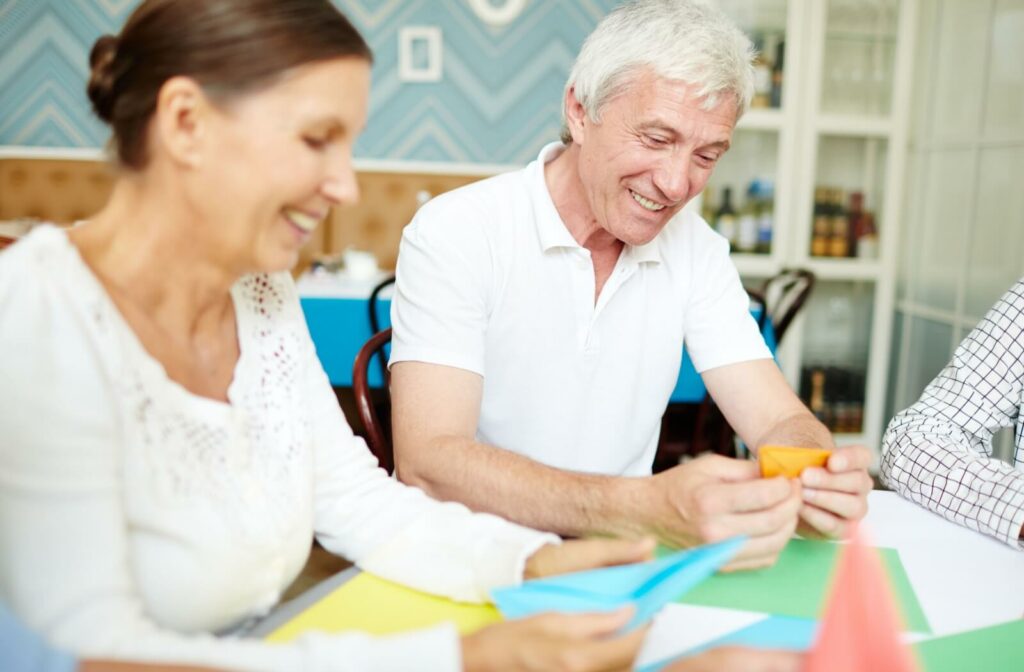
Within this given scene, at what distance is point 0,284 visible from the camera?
2.21ft

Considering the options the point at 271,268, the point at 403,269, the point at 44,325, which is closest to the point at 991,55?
the point at 403,269

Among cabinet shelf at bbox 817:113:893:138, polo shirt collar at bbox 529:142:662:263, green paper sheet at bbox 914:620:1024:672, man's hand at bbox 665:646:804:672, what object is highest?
cabinet shelf at bbox 817:113:893:138

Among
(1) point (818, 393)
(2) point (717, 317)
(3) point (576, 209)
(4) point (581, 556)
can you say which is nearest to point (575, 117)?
(3) point (576, 209)

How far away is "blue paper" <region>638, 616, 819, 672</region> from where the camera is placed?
806 millimetres

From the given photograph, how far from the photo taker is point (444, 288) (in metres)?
1.37

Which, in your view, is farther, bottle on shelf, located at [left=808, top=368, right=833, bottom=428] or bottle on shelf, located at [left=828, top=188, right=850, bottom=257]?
bottle on shelf, located at [left=808, top=368, right=833, bottom=428]

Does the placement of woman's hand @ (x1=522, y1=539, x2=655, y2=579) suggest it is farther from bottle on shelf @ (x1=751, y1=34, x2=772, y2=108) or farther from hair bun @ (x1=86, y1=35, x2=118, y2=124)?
bottle on shelf @ (x1=751, y1=34, x2=772, y2=108)

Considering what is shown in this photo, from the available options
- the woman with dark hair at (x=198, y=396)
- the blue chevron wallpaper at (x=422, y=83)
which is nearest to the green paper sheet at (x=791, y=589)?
the woman with dark hair at (x=198, y=396)

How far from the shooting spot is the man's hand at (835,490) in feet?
3.34

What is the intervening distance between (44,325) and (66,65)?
169 inches

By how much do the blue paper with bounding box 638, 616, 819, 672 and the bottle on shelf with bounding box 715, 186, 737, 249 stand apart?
325 centimetres

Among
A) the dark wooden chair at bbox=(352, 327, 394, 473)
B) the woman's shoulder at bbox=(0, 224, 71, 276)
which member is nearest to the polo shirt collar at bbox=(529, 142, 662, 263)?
the dark wooden chair at bbox=(352, 327, 394, 473)

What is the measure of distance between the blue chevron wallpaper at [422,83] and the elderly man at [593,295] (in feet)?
9.81

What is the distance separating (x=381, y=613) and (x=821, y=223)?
3559mm
